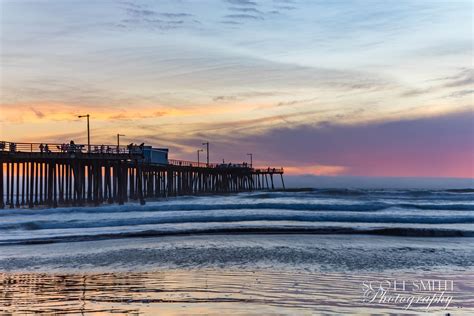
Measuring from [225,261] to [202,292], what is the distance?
4.06m

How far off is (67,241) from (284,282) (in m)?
10.6

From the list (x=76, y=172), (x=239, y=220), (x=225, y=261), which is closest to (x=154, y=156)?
(x=76, y=172)

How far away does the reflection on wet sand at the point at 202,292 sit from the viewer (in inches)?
349

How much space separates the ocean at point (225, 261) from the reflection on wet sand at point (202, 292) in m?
0.02

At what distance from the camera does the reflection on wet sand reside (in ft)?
29.1

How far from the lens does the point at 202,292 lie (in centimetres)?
1003

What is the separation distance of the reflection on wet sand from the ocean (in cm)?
2

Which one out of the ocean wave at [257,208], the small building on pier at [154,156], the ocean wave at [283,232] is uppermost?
the small building on pier at [154,156]

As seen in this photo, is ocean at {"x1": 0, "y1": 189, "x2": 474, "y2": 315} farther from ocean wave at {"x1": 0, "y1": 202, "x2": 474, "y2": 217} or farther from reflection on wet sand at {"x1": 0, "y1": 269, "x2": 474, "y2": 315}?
ocean wave at {"x1": 0, "y1": 202, "x2": 474, "y2": 217}

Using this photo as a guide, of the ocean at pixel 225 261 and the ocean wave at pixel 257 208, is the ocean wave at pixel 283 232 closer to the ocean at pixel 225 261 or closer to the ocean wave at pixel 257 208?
the ocean at pixel 225 261

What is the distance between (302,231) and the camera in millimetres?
22422

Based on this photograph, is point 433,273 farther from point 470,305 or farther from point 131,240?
point 131,240

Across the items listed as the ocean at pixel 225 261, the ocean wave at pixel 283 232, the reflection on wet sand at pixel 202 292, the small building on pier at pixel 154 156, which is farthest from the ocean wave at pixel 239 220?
the small building on pier at pixel 154 156

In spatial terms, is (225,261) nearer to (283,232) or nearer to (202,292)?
(202,292)
